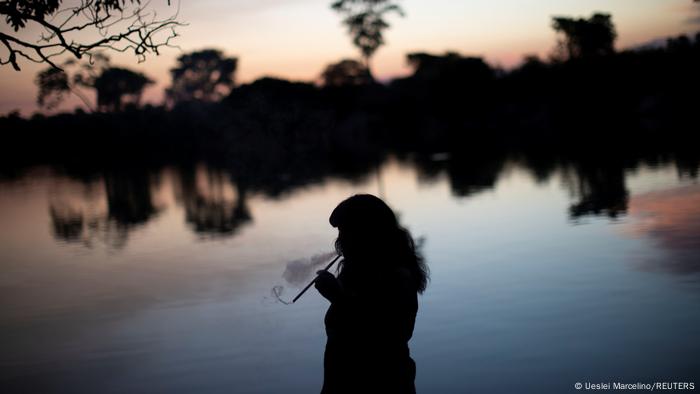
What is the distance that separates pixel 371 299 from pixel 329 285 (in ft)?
0.57

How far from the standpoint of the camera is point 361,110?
64.4m

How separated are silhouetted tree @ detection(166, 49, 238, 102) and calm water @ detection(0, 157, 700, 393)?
3973 inches

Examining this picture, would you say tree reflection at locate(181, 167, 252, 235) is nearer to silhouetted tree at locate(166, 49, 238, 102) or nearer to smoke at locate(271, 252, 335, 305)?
smoke at locate(271, 252, 335, 305)

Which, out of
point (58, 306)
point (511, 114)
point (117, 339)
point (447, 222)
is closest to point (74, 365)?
point (117, 339)

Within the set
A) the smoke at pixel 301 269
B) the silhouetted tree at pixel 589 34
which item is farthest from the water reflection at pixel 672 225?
the silhouetted tree at pixel 589 34

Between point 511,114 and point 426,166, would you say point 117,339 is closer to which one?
point 426,166

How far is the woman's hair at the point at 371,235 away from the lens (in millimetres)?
2543

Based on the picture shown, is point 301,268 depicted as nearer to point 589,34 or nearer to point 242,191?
point 242,191

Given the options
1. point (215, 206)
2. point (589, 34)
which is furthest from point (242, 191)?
point (589, 34)

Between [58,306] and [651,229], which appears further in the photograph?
[651,229]

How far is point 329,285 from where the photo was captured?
2.45 metres

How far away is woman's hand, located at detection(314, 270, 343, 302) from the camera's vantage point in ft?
8.03

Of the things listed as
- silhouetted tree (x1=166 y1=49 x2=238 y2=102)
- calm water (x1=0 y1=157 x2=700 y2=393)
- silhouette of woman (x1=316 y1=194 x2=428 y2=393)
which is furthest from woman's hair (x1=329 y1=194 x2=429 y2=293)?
silhouetted tree (x1=166 y1=49 x2=238 y2=102)

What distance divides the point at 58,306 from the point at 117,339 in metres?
2.32
